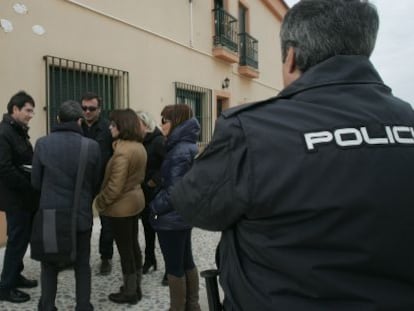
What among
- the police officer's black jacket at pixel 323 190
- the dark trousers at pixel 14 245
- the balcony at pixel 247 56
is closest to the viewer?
the police officer's black jacket at pixel 323 190

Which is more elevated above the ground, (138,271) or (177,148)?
(177,148)

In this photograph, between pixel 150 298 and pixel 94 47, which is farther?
pixel 94 47

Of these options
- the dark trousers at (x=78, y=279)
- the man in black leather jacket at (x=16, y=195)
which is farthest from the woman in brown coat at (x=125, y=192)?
the man in black leather jacket at (x=16, y=195)

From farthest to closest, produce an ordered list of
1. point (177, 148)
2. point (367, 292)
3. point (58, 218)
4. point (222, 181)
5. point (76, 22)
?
point (76, 22) < point (177, 148) < point (58, 218) < point (222, 181) < point (367, 292)

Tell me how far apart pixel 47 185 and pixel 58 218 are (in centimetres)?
25

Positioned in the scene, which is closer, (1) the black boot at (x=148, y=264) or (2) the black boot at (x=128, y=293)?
(2) the black boot at (x=128, y=293)

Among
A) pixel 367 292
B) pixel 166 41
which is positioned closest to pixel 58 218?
pixel 367 292

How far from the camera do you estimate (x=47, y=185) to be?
117 inches

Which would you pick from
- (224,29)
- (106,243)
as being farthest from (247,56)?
(106,243)

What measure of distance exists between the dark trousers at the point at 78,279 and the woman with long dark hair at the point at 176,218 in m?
0.57

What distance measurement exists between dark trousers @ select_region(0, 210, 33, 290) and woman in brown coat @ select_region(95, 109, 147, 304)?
683 mm

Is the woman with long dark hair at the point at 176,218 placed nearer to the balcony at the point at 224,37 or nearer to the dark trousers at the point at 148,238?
the dark trousers at the point at 148,238

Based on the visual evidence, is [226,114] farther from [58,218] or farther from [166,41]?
[166,41]

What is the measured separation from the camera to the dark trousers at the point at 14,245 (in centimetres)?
354
